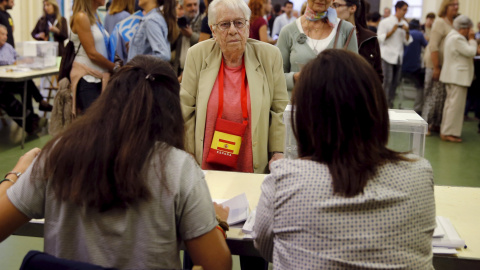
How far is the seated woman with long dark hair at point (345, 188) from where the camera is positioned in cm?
139

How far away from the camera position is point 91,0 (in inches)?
176

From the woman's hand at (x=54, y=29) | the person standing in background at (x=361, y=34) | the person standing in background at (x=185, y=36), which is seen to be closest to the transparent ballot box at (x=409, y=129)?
the person standing in background at (x=361, y=34)

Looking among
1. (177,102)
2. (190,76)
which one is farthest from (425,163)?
(190,76)

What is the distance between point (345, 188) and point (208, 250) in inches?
16.1

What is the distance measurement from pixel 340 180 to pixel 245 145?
150 centimetres

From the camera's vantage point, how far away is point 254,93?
2.82 meters

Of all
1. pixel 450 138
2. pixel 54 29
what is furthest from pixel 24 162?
pixel 54 29

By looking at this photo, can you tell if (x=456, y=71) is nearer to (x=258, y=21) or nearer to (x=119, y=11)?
(x=258, y=21)

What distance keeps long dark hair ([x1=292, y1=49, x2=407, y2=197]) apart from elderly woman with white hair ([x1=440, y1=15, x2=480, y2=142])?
5.90 meters

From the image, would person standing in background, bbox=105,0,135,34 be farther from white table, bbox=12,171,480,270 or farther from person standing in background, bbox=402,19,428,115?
person standing in background, bbox=402,19,428,115

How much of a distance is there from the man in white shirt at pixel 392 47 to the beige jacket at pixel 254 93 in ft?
18.9

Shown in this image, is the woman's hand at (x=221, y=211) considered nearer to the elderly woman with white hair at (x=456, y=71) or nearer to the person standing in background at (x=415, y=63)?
the elderly woman with white hair at (x=456, y=71)

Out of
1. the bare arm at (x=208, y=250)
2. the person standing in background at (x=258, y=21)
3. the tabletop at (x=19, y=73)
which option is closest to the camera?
the bare arm at (x=208, y=250)

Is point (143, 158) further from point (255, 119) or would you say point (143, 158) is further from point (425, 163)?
point (255, 119)
